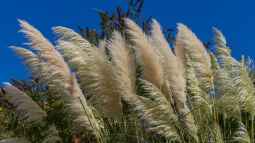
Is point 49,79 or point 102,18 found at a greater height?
point 102,18

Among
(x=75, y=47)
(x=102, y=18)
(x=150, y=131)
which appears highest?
(x=102, y=18)

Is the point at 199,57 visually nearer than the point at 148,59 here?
No

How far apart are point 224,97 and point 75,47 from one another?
4.78 feet

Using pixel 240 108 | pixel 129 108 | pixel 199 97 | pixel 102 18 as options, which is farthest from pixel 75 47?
pixel 102 18

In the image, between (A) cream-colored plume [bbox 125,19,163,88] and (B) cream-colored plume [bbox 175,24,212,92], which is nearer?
(A) cream-colored plume [bbox 125,19,163,88]

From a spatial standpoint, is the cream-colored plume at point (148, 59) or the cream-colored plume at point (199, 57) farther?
the cream-colored plume at point (199, 57)

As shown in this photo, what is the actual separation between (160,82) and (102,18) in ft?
13.6

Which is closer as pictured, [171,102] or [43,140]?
[171,102]

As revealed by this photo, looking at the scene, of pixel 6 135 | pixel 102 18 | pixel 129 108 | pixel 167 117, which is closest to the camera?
pixel 167 117

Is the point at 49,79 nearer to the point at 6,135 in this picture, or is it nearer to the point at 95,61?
the point at 95,61

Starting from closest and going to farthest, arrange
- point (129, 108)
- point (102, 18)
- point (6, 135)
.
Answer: point (129, 108)
point (6, 135)
point (102, 18)

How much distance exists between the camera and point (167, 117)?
18.1 ft

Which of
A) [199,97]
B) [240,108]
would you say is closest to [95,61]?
[199,97]

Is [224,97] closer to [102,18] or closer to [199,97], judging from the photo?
[199,97]
